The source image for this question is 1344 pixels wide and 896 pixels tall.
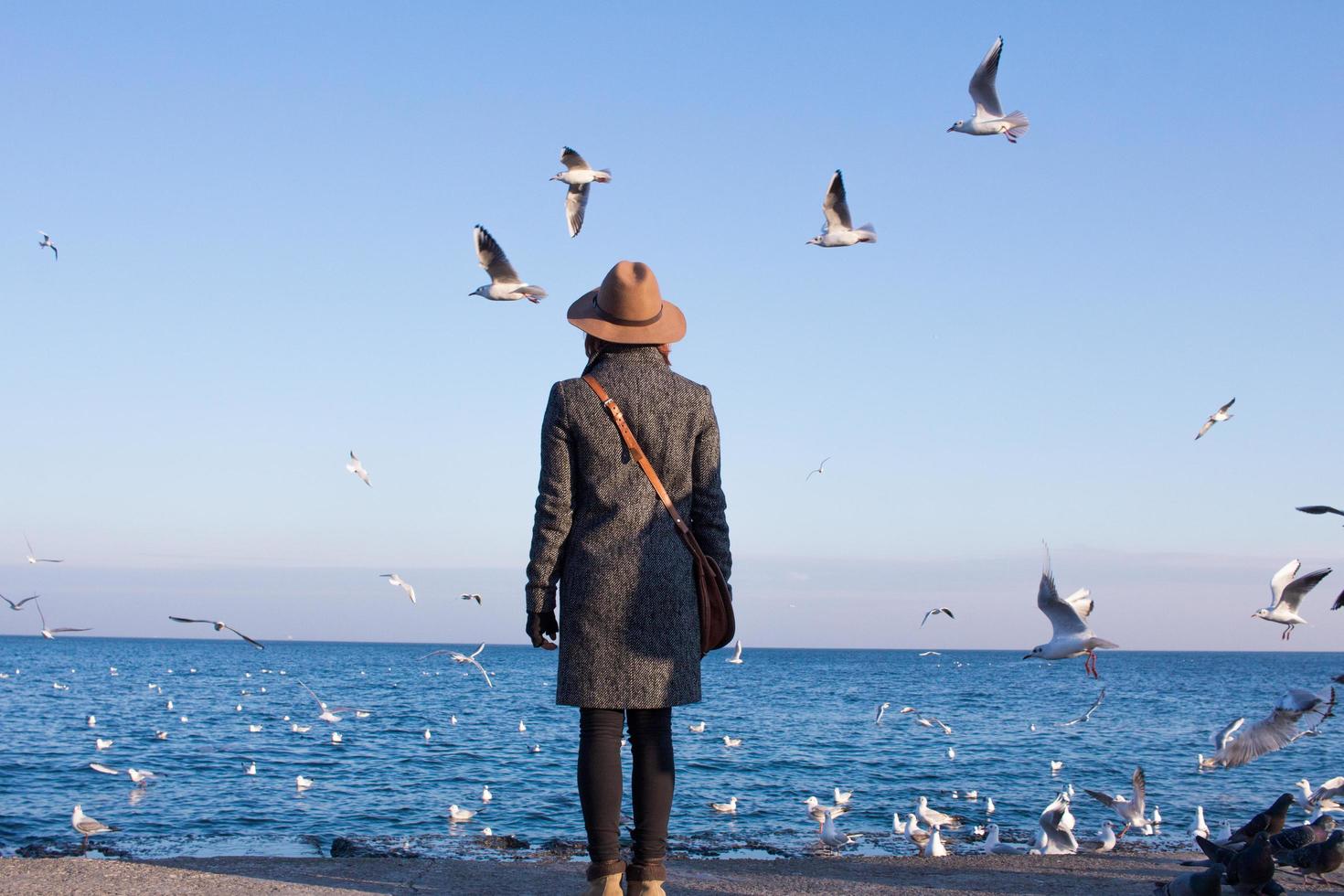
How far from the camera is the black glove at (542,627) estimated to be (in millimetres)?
3715

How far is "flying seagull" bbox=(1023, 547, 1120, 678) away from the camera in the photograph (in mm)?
5145

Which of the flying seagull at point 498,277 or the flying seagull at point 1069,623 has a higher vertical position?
the flying seagull at point 498,277

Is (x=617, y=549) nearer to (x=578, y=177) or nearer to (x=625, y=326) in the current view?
(x=625, y=326)

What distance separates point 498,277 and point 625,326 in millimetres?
4542

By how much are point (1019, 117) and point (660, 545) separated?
702 cm

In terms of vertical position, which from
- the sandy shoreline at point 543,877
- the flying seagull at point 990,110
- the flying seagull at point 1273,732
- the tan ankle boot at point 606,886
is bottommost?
the sandy shoreline at point 543,877

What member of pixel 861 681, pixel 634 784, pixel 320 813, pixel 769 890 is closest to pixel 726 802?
pixel 320 813

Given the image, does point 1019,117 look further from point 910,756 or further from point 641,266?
point 910,756

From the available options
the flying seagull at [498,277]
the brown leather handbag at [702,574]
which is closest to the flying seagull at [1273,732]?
the brown leather handbag at [702,574]

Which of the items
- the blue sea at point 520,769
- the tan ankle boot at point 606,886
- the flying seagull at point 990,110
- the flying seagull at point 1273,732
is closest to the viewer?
the tan ankle boot at point 606,886

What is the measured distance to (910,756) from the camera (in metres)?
23.3

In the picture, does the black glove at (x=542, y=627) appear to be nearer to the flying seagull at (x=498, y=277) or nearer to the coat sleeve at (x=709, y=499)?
the coat sleeve at (x=709, y=499)

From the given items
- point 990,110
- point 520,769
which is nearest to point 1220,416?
Answer: point 990,110

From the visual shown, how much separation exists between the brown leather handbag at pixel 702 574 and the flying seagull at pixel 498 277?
4.60 meters
